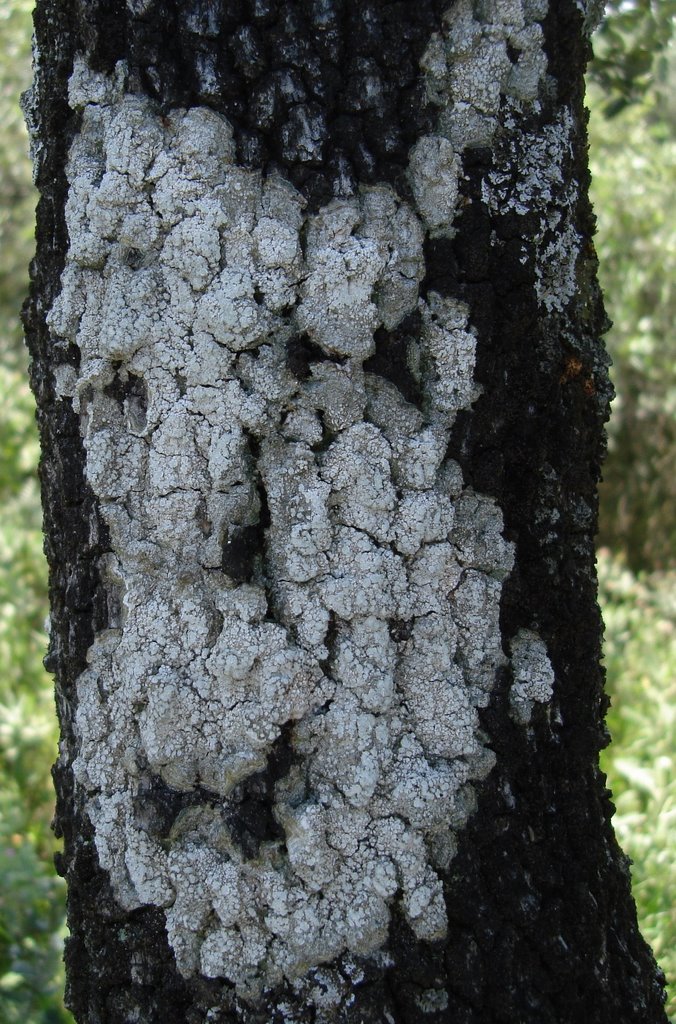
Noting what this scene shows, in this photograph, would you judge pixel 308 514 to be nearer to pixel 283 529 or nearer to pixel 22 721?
pixel 283 529

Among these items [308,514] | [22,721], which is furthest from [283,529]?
[22,721]

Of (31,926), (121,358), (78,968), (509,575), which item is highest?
(121,358)

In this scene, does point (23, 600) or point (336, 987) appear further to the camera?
point (23, 600)

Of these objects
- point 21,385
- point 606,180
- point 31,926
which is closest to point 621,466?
point 606,180

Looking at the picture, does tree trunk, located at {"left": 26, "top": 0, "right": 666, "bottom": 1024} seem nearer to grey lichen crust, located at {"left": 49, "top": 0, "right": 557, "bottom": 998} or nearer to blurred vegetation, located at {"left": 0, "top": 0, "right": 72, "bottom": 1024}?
grey lichen crust, located at {"left": 49, "top": 0, "right": 557, "bottom": 998}

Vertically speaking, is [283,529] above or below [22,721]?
above

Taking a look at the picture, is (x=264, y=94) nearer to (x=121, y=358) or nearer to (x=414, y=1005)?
(x=121, y=358)

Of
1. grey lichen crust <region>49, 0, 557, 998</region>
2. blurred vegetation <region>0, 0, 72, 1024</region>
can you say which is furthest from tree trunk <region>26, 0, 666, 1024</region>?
blurred vegetation <region>0, 0, 72, 1024</region>

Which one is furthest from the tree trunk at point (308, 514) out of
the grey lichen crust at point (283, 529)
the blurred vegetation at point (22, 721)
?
the blurred vegetation at point (22, 721)
